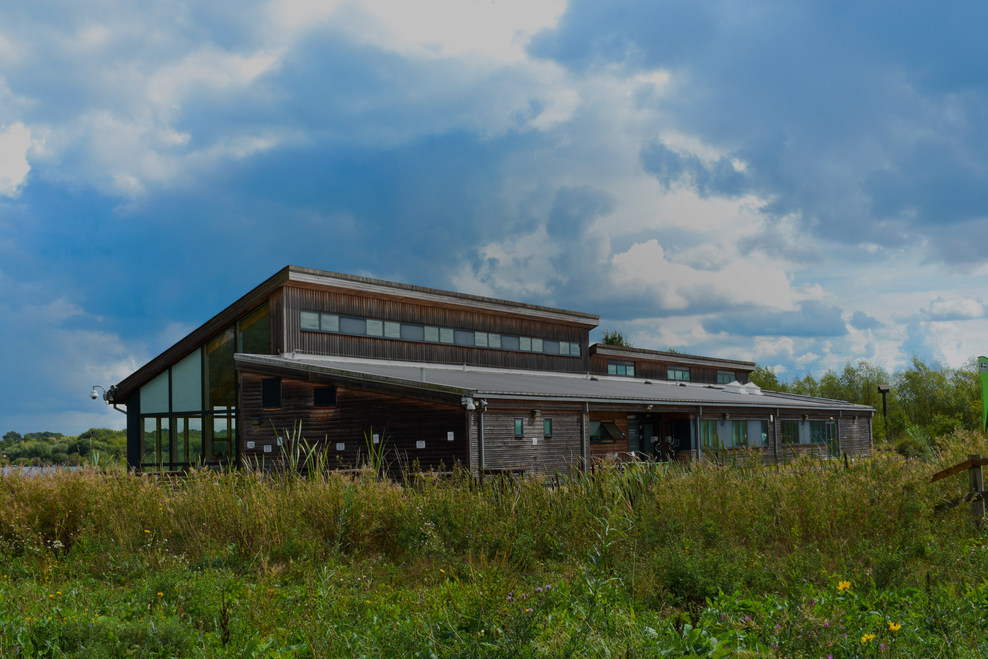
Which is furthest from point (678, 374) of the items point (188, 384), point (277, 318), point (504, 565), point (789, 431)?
point (504, 565)

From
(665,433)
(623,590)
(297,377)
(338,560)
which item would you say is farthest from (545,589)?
(665,433)

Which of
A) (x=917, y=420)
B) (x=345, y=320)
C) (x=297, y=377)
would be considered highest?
(x=345, y=320)

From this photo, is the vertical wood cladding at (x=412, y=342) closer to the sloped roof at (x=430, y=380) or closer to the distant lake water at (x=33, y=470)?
the sloped roof at (x=430, y=380)

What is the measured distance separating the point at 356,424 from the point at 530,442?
13.8 feet

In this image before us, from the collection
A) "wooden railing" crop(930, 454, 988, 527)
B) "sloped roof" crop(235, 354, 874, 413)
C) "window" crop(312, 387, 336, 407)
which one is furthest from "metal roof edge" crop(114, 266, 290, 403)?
"wooden railing" crop(930, 454, 988, 527)

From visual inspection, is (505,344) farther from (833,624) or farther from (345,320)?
(833,624)

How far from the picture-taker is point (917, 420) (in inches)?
1689

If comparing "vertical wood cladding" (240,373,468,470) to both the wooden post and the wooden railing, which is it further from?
the wooden post

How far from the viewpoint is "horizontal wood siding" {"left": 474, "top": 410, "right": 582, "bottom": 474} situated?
1571cm

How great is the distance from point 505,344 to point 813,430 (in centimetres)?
1390

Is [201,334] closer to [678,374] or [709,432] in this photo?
[709,432]

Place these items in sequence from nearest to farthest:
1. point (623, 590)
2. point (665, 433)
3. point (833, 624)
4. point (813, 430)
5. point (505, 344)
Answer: point (833, 624)
point (623, 590)
point (665, 433)
point (505, 344)
point (813, 430)

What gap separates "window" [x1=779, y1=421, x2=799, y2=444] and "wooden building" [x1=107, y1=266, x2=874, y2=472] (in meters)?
0.08

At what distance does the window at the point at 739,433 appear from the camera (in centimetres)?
2505
